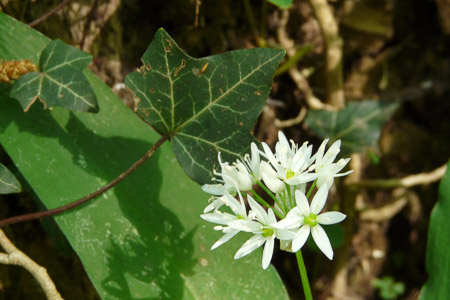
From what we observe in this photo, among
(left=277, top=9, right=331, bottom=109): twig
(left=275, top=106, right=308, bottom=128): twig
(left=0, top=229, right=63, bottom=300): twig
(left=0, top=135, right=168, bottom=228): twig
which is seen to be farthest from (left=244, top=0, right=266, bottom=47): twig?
(left=0, top=229, right=63, bottom=300): twig

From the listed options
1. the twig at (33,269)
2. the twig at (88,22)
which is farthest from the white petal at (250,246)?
the twig at (88,22)

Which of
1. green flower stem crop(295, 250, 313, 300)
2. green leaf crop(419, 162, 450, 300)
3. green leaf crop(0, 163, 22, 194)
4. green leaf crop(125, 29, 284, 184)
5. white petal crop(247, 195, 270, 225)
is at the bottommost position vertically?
green leaf crop(419, 162, 450, 300)

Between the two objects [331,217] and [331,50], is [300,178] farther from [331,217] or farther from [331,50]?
[331,50]

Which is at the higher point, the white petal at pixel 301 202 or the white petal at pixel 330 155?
the white petal at pixel 330 155

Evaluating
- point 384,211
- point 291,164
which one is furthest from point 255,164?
point 384,211

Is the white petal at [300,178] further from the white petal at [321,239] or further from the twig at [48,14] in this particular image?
the twig at [48,14]

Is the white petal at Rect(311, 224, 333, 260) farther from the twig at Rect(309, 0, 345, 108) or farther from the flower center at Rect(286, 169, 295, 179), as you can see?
the twig at Rect(309, 0, 345, 108)
